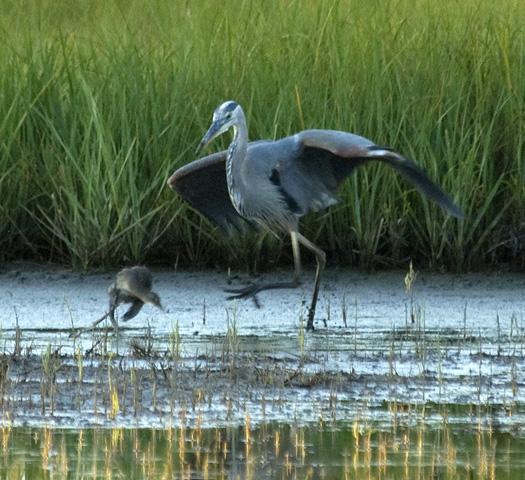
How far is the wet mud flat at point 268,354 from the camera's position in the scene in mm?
4906

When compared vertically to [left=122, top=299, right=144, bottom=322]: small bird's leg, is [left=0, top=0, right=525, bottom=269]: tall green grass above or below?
above

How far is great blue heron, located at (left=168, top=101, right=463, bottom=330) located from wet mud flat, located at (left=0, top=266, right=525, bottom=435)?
36cm

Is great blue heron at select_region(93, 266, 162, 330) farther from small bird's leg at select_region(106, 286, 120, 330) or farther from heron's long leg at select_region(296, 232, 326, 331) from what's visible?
heron's long leg at select_region(296, 232, 326, 331)

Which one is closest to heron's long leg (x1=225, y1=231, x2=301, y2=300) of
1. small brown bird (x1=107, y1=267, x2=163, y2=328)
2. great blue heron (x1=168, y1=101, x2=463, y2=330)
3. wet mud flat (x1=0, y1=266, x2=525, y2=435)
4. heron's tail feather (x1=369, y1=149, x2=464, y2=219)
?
great blue heron (x1=168, y1=101, x2=463, y2=330)

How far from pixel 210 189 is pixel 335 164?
81 cm

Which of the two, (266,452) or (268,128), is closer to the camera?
(266,452)

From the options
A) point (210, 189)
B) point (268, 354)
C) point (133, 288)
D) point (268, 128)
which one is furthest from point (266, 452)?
point (268, 128)

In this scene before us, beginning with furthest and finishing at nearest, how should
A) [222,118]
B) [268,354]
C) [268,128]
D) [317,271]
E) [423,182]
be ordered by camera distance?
[268,128] < [317,271] < [222,118] < [423,182] < [268,354]

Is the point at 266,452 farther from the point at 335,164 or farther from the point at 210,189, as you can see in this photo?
the point at 210,189

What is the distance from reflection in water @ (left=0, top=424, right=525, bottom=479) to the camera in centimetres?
404

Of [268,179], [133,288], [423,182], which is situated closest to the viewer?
[133,288]

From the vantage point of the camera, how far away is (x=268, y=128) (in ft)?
27.1

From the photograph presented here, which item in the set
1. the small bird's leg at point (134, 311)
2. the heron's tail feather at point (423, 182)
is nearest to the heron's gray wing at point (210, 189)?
the small bird's leg at point (134, 311)

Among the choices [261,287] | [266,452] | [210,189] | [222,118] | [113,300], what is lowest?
[261,287]
